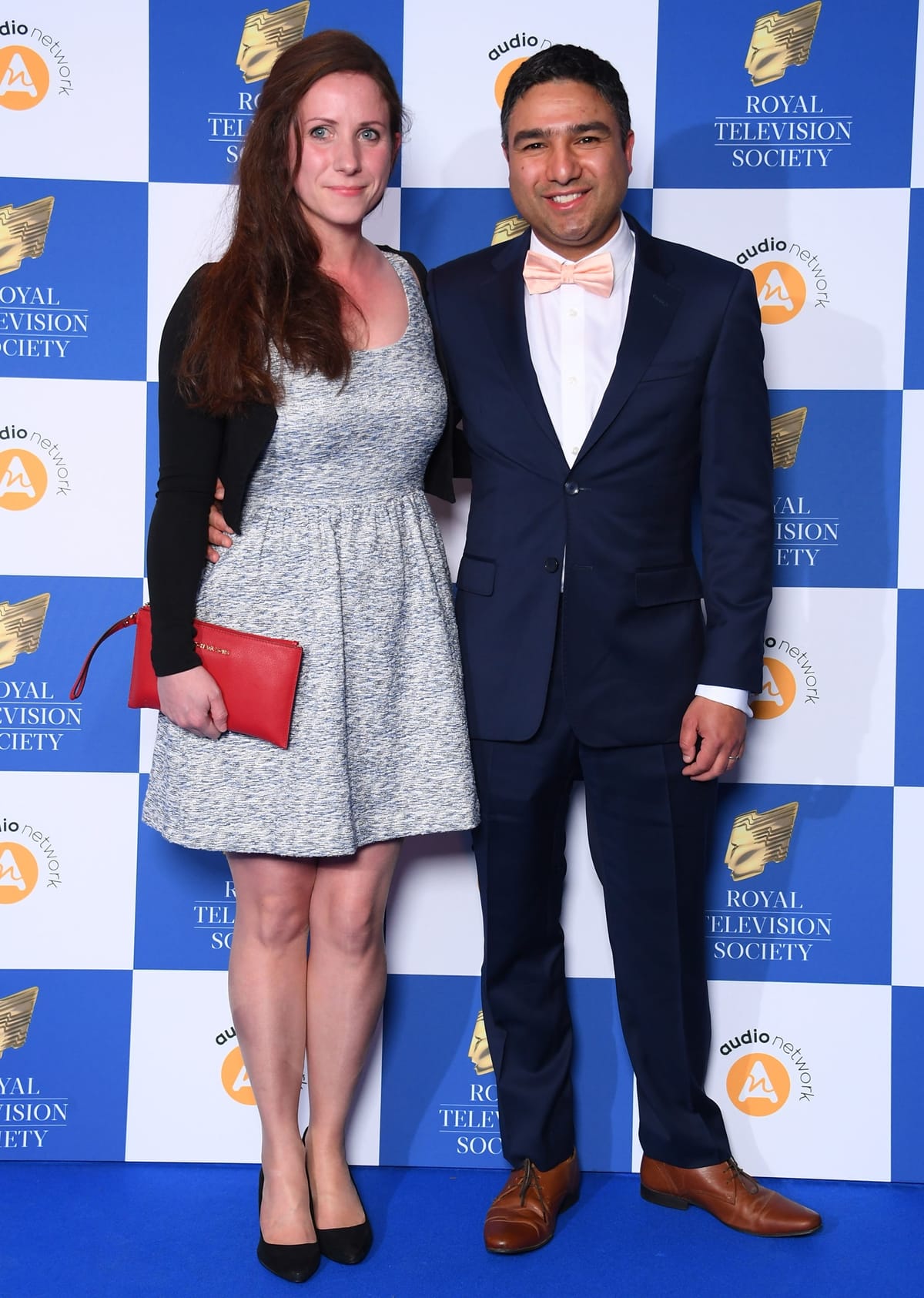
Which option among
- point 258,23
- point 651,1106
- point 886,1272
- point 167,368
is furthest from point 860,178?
point 886,1272

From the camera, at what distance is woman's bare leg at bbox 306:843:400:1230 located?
1967 mm

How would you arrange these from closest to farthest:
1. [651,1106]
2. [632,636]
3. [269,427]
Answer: [269,427] → [632,636] → [651,1106]

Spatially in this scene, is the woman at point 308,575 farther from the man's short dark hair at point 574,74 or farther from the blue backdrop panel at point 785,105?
the blue backdrop panel at point 785,105

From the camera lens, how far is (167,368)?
5.92ft

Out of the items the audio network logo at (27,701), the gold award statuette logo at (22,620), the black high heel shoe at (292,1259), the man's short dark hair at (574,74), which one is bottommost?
the black high heel shoe at (292,1259)

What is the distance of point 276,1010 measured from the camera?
1.96 m

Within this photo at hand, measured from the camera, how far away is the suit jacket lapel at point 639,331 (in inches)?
74.3

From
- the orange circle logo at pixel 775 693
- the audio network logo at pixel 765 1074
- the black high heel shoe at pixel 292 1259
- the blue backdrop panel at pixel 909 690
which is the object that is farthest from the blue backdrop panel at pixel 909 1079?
the black high heel shoe at pixel 292 1259

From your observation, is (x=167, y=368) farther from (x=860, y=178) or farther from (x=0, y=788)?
(x=860, y=178)

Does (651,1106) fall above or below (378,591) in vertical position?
below

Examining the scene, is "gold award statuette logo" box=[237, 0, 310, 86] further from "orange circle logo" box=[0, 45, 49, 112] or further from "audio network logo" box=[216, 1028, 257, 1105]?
"audio network logo" box=[216, 1028, 257, 1105]

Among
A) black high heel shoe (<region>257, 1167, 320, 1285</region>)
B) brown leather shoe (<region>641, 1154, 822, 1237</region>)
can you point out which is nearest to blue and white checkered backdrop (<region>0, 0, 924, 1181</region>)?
brown leather shoe (<region>641, 1154, 822, 1237</region>)

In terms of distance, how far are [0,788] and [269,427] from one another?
992 millimetres

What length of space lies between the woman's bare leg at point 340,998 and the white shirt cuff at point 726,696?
22.5 inches
